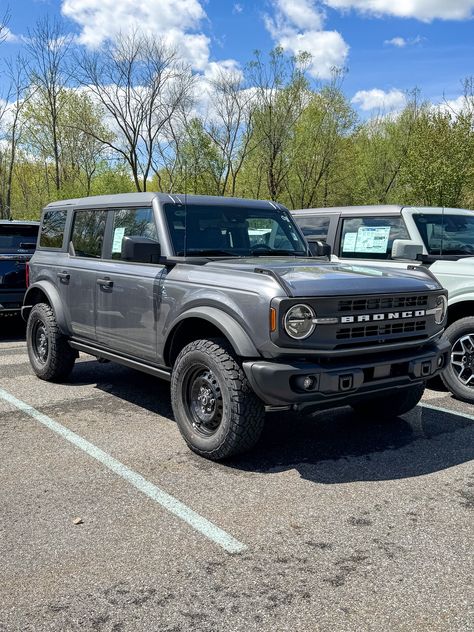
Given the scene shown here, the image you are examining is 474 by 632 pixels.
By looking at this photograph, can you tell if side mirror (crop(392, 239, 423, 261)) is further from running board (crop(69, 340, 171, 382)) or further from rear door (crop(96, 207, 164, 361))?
running board (crop(69, 340, 171, 382))

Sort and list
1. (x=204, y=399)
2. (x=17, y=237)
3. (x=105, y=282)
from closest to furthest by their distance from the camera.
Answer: (x=204, y=399), (x=105, y=282), (x=17, y=237)

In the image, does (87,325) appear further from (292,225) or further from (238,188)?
(238,188)

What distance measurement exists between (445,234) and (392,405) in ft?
8.20

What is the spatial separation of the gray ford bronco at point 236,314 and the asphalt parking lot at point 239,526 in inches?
17.0

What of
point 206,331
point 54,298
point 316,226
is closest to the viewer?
point 206,331

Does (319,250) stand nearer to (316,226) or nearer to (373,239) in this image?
(373,239)

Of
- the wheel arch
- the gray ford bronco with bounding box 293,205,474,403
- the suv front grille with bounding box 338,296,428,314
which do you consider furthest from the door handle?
the gray ford bronco with bounding box 293,205,474,403

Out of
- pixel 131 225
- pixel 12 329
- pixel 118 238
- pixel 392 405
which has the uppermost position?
pixel 131 225

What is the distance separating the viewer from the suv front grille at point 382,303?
3864 mm

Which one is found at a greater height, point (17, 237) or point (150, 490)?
point (17, 237)

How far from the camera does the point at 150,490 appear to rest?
3697mm

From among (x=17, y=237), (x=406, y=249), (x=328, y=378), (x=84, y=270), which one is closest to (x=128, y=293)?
(x=84, y=270)

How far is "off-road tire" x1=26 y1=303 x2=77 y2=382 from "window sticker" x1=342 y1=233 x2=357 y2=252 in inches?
134

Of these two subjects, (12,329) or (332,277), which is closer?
(332,277)
